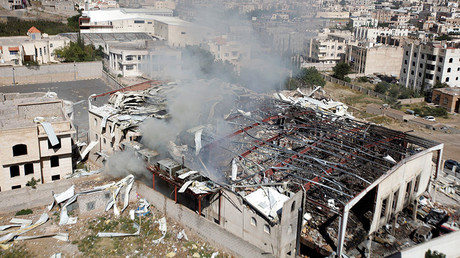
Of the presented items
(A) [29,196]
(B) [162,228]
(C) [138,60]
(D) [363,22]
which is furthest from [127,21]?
(D) [363,22]

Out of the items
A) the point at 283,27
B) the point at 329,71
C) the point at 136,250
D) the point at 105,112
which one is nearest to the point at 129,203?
the point at 136,250

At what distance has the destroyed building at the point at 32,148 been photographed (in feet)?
31.1

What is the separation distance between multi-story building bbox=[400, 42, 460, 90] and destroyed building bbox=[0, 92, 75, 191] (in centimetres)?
1898

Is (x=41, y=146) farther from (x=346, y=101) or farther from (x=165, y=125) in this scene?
(x=346, y=101)

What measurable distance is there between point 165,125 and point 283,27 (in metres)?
6.76

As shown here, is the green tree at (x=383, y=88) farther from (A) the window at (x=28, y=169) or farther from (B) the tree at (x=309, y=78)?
(A) the window at (x=28, y=169)

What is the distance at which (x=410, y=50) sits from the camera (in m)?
23.9

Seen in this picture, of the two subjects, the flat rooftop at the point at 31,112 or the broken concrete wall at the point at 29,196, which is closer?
the broken concrete wall at the point at 29,196

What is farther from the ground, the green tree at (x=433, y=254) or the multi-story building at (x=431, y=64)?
the multi-story building at (x=431, y=64)

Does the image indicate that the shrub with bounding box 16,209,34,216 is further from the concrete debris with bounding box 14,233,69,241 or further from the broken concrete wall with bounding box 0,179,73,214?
the concrete debris with bounding box 14,233,69,241

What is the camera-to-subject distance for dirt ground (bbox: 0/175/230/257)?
25.4 feet

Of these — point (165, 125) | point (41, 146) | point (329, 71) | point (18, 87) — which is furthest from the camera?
point (329, 71)

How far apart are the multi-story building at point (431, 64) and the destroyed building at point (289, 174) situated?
1375 cm

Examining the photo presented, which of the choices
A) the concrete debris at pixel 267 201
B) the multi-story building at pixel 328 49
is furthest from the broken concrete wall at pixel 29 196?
the multi-story building at pixel 328 49
